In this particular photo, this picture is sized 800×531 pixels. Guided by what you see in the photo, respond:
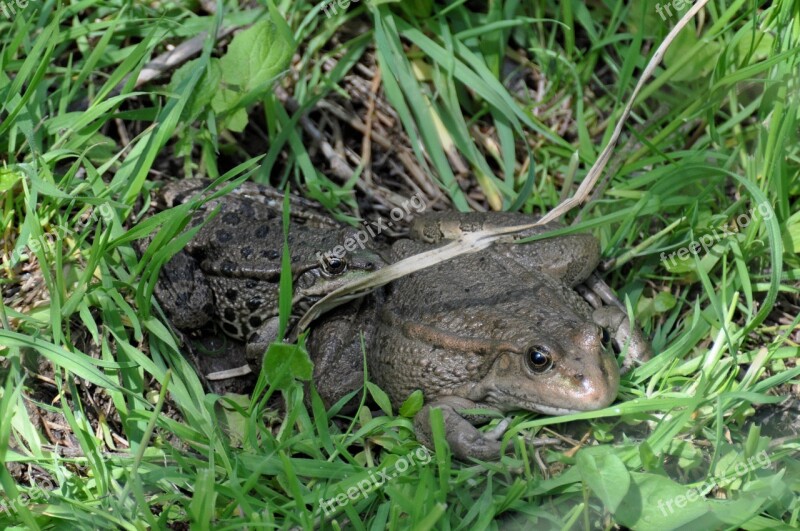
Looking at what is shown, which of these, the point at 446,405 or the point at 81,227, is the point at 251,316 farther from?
the point at 446,405

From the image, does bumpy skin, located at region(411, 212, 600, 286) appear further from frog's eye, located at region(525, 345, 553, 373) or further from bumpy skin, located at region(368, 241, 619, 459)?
frog's eye, located at region(525, 345, 553, 373)

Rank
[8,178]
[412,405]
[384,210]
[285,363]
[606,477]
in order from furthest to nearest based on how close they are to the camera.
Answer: [384,210], [8,178], [412,405], [285,363], [606,477]

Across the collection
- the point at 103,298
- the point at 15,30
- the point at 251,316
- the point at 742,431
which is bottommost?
the point at 742,431

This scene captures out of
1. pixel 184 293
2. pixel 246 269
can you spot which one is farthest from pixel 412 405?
pixel 184 293

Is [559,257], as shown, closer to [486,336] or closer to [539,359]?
[486,336]

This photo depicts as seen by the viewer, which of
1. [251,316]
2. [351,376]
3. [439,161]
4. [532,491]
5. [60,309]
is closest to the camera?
[532,491]

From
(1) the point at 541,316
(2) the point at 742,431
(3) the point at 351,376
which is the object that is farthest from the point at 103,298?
(2) the point at 742,431
